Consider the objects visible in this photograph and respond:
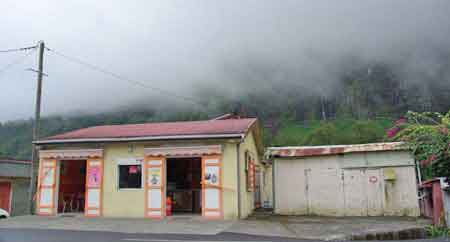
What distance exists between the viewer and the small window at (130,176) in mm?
14802

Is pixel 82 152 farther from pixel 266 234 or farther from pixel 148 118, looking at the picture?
pixel 148 118

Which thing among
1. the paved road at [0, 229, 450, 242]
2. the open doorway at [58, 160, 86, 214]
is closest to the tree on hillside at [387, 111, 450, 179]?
the paved road at [0, 229, 450, 242]

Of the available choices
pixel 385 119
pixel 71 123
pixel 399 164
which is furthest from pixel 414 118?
pixel 71 123

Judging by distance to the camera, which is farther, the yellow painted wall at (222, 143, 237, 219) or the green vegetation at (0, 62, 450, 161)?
the green vegetation at (0, 62, 450, 161)

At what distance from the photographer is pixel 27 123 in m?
98.9

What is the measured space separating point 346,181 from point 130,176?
8.56 metres

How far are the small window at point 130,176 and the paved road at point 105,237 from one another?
13.4ft

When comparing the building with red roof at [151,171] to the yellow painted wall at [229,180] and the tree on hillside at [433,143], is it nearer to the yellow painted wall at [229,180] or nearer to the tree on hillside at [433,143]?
the yellow painted wall at [229,180]

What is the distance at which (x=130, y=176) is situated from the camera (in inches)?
588

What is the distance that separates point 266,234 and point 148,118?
76.6 m

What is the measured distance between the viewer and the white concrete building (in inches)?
585

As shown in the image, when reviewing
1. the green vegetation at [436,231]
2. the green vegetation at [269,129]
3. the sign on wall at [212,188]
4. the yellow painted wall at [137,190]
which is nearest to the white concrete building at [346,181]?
the yellow painted wall at [137,190]

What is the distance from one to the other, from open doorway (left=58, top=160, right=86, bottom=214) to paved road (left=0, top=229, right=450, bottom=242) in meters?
6.26

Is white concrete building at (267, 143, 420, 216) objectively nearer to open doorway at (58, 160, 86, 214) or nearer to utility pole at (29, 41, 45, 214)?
open doorway at (58, 160, 86, 214)
